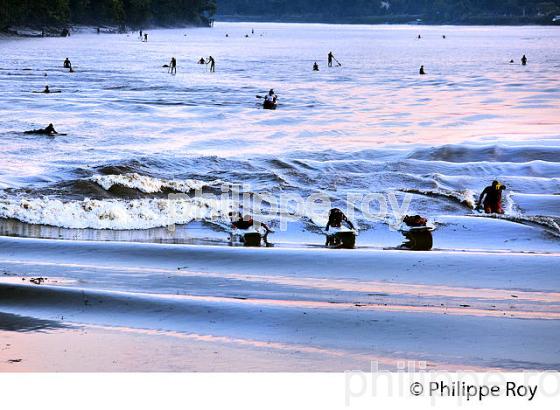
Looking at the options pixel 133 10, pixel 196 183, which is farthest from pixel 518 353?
pixel 133 10

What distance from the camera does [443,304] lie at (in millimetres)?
10805

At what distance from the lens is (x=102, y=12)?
148 meters

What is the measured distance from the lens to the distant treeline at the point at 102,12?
115 m

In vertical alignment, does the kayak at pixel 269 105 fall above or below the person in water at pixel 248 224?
above

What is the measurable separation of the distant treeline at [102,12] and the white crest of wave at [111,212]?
95048 mm

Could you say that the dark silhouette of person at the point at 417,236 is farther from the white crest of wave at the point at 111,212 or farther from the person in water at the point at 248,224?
the white crest of wave at the point at 111,212

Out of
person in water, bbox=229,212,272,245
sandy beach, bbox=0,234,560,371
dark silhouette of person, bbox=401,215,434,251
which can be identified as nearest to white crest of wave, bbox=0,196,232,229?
person in water, bbox=229,212,272,245

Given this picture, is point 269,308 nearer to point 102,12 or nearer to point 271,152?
point 271,152

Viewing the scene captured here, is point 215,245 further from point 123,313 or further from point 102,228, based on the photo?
point 123,313

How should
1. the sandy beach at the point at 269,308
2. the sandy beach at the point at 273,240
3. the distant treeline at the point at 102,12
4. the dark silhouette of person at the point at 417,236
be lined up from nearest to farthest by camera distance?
the sandy beach at the point at 269,308
the sandy beach at the point at 273,240
the dark silhouette of person at the point at 417,236
the distant treeline at the point at 102,12

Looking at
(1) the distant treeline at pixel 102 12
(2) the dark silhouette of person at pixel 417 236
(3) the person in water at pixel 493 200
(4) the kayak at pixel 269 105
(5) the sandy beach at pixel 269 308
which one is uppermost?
(1) the distant treeline at pixel 102 12

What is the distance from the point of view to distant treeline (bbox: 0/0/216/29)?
115 metres

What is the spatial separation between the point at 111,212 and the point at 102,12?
448ft

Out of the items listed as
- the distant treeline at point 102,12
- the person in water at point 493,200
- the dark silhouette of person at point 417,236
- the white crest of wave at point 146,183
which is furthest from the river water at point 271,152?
the distant treeline at point 102,12
